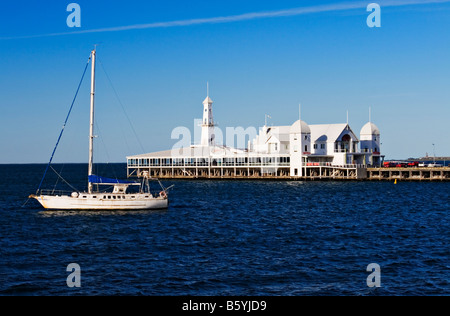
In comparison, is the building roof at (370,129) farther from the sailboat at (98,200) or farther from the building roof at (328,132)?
the sailboat at (98,200)

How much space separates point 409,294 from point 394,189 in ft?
241

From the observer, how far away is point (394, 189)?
95938 mm

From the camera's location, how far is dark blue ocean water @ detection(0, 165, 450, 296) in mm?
27719

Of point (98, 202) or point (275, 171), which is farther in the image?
point (275, 171)

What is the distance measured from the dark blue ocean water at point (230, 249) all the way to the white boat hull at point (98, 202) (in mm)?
1068

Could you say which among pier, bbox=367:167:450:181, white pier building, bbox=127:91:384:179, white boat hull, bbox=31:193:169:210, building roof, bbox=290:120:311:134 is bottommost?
white boat hull, bbox=31:193:169:210

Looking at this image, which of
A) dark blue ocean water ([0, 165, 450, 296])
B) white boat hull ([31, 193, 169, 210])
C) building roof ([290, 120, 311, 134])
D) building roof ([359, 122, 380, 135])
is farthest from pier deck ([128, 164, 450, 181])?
white boat hull ([31, 193, 169, 210])

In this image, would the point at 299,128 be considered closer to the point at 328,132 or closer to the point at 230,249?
the point at 328,132

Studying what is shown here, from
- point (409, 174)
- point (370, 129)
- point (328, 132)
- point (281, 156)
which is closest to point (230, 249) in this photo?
point (281, 156)

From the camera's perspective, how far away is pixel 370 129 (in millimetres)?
130375

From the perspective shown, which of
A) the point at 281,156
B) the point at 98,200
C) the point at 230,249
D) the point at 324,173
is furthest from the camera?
the point at 281,156

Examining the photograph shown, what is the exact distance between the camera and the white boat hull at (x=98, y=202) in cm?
5888

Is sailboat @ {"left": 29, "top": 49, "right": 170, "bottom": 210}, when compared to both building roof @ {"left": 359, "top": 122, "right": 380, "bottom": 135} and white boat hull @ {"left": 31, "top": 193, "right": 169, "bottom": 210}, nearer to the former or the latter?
white boat hull @ {"left": 31, "top": 193, "right": 169, "bottom": 210}

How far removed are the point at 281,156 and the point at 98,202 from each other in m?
71.4
